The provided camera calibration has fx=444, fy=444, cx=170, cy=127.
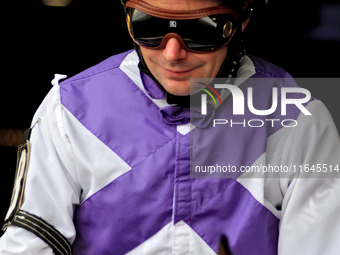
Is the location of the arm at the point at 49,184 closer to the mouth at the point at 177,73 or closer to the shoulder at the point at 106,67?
the shoulder at the point at 106,67

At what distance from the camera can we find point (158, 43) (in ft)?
3.83

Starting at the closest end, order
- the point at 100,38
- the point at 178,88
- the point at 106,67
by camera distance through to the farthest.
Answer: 1. the point at 178,88
2. the point at 106,67
3. the point at 100,38

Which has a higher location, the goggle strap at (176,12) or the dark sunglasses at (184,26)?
the goggle strap at (176,12)

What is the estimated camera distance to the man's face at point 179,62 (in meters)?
1.13

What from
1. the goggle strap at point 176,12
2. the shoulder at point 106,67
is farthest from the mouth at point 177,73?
the shoulder at point 106,67

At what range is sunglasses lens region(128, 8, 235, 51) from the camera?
1135 mm

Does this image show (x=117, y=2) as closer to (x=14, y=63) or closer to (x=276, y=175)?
(x=14, y=63)

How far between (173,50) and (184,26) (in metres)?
0.07

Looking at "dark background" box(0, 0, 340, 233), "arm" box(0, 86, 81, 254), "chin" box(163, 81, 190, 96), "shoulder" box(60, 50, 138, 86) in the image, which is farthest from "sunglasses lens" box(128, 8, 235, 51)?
"dark background" box(0, 0, 340, 233)

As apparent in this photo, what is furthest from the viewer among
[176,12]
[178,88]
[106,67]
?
[106,67]

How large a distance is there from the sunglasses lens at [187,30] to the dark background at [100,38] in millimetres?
526

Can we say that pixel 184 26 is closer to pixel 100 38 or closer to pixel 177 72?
pixel 177 72

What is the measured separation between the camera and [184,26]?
1.13m

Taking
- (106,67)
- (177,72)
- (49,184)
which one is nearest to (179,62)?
(177,72)
